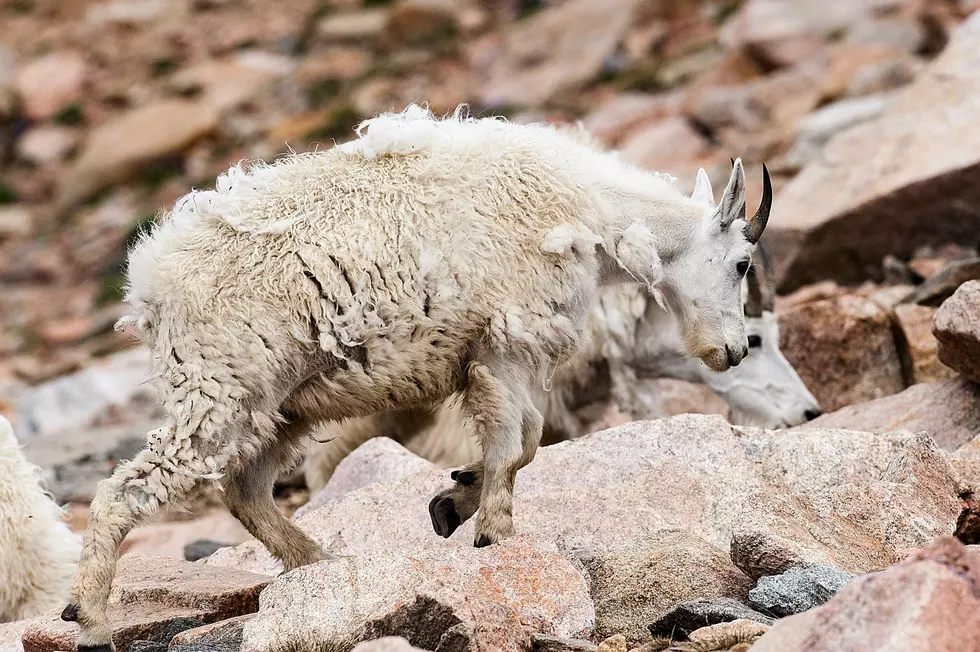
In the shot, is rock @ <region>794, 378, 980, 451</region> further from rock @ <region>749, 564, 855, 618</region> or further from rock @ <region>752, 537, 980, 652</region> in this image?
rock @ <region>752, 537, 980, 652</region>

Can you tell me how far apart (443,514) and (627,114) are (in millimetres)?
16488

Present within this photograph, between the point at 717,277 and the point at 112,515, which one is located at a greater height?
the point at 112,515

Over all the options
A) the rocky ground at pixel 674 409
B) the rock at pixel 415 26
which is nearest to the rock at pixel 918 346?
the rocky ground at pixel 674 409

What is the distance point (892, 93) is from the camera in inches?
608

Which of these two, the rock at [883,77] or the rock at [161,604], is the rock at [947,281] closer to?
the rock at [161,604]

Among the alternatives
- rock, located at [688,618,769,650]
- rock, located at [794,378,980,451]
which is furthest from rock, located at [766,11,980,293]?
rock, located at [688,618,769,650]

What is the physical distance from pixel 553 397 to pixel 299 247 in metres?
4.15

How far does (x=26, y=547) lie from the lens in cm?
687

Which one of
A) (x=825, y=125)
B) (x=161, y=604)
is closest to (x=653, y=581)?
(x=161, y=604)

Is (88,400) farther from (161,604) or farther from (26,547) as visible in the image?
(161,604)

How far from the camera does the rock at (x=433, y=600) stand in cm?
441

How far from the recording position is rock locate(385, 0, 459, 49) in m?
30.6

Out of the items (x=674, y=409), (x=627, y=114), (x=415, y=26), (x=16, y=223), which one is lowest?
(x=16, y=223)

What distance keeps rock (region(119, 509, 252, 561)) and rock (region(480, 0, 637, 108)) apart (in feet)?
55.8
